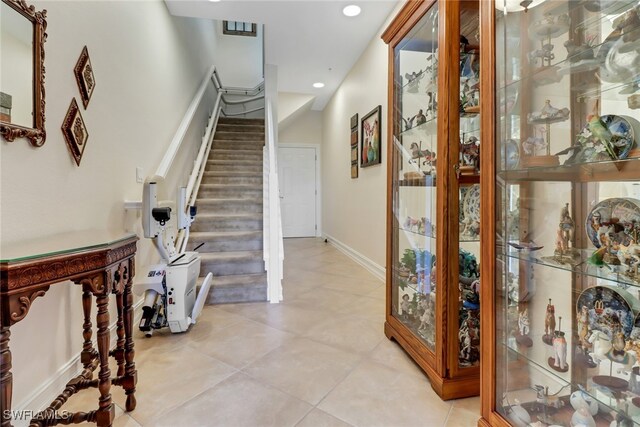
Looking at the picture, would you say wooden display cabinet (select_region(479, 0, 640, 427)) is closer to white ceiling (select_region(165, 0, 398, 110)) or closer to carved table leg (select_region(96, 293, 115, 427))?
carved table leg (select_region(96, 293, 115, 427))

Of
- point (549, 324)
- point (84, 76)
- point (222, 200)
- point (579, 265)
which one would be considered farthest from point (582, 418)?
point (222, 200)

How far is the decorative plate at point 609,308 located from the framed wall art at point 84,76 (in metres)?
2.64

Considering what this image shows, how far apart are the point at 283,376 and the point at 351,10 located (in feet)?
11.3

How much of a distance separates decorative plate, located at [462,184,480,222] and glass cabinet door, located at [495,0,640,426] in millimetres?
410

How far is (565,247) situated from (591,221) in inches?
5.1

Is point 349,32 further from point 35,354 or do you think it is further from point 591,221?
point 35,354

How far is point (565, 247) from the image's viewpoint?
1.15m

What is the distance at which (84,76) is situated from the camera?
174cm

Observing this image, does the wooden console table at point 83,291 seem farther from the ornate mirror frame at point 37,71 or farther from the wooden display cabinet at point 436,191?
the wooden display cabinet at point 436,191

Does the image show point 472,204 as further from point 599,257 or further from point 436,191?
point 599,257

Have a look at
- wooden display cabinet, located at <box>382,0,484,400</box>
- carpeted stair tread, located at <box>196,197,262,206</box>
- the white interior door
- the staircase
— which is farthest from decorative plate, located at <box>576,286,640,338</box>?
the white interior door

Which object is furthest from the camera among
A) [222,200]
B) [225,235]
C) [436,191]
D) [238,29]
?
[238,29]

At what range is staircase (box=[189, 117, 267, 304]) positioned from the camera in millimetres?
2912

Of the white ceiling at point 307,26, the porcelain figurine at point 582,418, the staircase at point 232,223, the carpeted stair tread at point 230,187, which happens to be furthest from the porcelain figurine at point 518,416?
the carpeted stair tread at point 230,187
